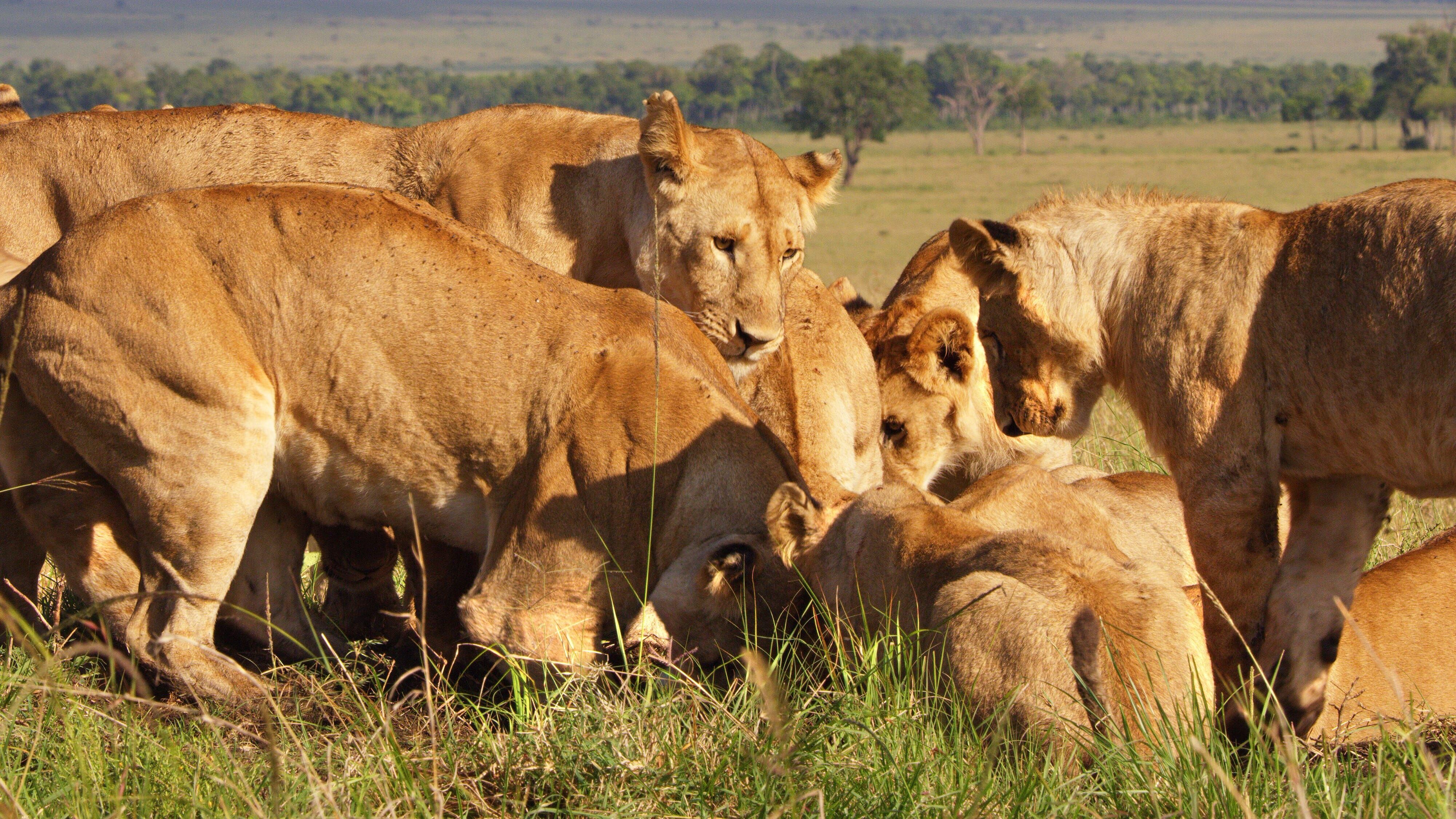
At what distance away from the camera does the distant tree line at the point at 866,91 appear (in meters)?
71.9

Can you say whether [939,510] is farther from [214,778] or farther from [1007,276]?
[214,778]

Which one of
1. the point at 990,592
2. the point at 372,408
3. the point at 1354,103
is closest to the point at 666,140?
the point at 372,408

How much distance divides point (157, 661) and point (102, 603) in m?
1.54

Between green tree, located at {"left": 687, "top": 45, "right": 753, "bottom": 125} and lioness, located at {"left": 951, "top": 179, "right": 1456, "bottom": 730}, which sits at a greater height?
lioness, located at {"left": 951, "top": 179, "right": 1456, "bottom": 730}

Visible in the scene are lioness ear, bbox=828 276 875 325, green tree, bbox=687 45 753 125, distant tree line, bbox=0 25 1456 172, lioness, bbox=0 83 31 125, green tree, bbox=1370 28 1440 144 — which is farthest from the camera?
green tree, bbox=687 45 753 125

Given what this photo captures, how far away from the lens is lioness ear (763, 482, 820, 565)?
3342mm

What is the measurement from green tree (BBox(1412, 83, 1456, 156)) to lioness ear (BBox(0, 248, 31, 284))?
7624cm

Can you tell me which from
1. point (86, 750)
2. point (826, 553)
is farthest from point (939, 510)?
point (86, 750)

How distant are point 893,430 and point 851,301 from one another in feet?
2.64

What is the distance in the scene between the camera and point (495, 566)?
3.58 m

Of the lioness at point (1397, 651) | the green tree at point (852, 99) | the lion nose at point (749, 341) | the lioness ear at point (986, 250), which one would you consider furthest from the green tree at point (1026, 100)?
the lioness at point (1397, 651)

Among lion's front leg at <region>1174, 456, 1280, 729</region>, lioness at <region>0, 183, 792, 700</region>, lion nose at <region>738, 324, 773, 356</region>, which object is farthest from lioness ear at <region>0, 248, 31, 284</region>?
lion's front leg at <region>1174, 456, 1280, 729</region>

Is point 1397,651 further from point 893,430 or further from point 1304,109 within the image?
point 1304,109

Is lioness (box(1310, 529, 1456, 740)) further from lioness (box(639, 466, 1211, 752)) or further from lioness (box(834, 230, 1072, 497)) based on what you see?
lioness (box(834, 230, 1072, 497))
